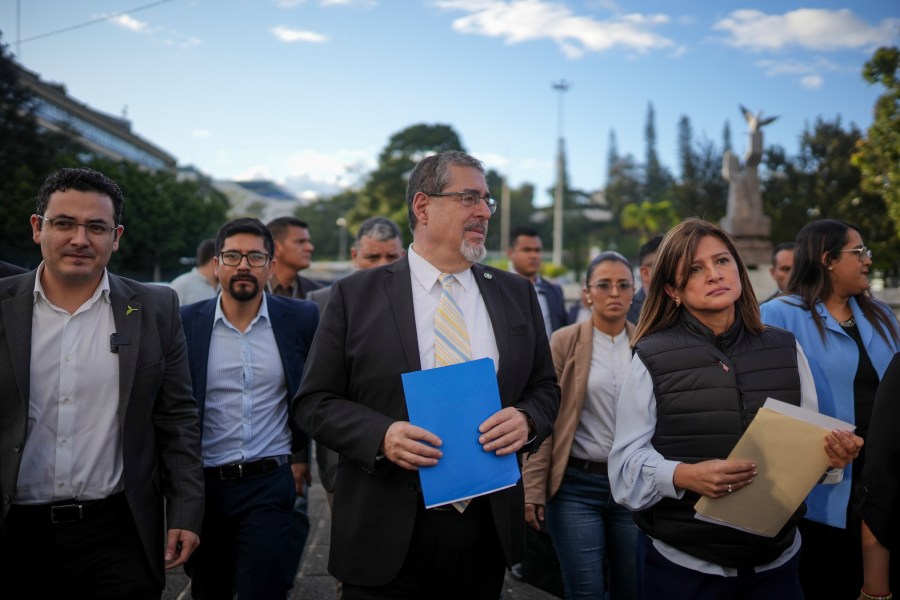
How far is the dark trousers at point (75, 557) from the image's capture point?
7.72ft

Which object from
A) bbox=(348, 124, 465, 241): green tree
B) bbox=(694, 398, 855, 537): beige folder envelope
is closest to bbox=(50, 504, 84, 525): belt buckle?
bbox=(694, 398, 855, 537): beige folder envelope

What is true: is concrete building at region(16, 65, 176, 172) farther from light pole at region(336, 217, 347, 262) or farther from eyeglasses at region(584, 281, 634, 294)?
eyeglasses at region(584, 281, 634, 294)

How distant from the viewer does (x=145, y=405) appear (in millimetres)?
2564

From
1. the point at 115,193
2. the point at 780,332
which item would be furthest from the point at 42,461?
the point at 780,332

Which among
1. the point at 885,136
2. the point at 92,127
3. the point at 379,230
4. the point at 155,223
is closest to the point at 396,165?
the point at 155,223

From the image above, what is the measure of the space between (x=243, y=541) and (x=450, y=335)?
1.67 m

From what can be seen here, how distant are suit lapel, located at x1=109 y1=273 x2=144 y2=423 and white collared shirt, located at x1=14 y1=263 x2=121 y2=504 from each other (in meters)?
0.04

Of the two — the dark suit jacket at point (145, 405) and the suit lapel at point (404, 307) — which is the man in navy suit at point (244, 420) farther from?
the suit lapel at point (404, 307)

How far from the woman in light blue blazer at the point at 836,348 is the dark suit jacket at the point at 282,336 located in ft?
8.26

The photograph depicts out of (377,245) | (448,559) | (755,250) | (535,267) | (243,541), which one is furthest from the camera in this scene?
(755,250)

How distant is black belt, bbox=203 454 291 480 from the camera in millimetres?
3227

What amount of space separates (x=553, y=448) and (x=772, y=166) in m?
32.7

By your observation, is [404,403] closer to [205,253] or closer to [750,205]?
[205,253]

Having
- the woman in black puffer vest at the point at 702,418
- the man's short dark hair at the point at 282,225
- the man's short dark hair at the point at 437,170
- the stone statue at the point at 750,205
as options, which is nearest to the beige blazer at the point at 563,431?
the woman in black puffer vest at the point at 702,418
